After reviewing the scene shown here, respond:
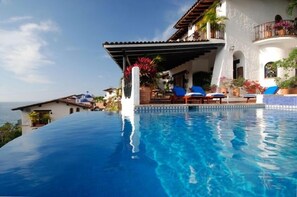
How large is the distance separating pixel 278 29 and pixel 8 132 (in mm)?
36973

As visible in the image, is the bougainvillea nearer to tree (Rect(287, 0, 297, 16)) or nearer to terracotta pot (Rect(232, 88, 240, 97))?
tree (Rect(287, 0, 297, 16))

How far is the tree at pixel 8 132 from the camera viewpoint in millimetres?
33509

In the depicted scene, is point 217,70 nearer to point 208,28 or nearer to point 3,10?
point 208,28

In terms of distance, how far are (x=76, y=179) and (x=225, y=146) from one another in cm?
298

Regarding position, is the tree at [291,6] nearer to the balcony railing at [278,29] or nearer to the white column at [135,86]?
the balcony railing at [278,29]

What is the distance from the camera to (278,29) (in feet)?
61.2

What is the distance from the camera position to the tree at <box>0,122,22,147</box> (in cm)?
3351

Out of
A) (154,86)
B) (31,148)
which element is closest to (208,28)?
(154,86)

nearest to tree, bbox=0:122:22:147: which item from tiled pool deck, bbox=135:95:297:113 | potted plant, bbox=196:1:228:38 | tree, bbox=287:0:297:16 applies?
tiled pool deck, bbox=135:95:297:113

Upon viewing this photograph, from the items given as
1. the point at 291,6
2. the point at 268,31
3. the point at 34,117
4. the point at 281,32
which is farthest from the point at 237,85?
the point at 34,117

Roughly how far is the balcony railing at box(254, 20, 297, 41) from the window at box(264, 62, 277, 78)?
7.54ft

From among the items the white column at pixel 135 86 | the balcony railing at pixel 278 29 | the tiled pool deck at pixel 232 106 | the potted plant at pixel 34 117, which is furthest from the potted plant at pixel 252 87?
the potted plant at pixel 34 117

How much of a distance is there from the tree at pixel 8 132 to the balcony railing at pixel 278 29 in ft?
114

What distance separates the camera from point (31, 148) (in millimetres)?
4633
